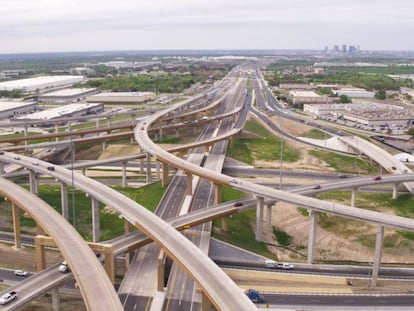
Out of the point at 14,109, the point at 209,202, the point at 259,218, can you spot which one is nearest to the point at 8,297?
the point at 259,218

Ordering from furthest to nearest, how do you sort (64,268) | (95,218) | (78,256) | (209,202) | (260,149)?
(260,149) < (209,202) < (95,218) < (64,268) < (78,256)

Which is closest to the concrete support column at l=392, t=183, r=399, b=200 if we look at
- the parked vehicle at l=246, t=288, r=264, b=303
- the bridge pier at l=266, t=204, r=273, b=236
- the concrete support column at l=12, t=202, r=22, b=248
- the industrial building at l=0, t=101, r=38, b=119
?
the bridge pier at l=266, t=204, r=273, b=236

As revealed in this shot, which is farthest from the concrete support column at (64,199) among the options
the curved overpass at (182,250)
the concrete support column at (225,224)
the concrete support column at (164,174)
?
the concrete support column at (225,224)

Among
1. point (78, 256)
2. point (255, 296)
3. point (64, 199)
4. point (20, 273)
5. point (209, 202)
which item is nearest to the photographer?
point (78, 256)

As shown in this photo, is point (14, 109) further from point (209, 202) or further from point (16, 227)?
point (209, 202)

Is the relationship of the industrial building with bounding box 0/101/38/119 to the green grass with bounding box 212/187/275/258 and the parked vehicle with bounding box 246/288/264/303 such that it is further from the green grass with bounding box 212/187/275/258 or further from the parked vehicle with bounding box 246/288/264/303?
the parked vehicle with bounding box 246/288/264/303

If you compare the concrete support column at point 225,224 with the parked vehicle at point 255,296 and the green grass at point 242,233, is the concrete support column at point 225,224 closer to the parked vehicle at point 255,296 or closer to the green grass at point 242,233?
the green grass at point 242,233

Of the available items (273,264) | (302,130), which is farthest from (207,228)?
(302,130)
